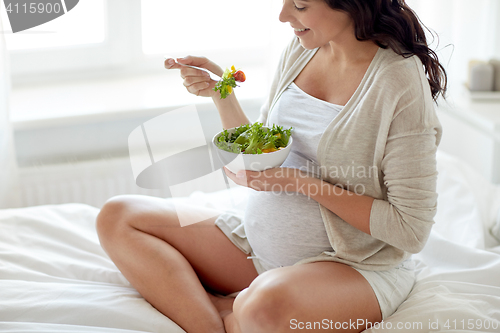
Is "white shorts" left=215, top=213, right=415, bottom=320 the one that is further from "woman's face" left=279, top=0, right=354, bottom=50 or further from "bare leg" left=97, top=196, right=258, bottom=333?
"woman's face" left=279, top=0, right=354, bottom=50

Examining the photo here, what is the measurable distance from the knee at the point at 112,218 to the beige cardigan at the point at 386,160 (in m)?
0.49

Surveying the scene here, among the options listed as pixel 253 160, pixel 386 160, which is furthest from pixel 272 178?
pixel 386 160

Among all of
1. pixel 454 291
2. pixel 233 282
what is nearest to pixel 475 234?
pixel 454 291

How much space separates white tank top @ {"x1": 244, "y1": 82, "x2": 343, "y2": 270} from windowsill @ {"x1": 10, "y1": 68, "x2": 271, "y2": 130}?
998 mm

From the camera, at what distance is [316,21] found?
3.50ft

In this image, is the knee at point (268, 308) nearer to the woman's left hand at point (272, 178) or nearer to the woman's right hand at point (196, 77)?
the woman's left hand at point (272, 178)

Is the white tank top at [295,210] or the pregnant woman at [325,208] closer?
the pregnant woman at [325,208]

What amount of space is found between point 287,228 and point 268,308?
22 cm

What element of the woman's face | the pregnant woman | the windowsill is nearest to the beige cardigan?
the pregnant woman

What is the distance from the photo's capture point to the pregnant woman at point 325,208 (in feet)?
3.31

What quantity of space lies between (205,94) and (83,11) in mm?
1152

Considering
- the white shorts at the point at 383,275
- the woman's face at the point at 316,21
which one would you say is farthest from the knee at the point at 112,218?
the woman's face at the point at 316,21

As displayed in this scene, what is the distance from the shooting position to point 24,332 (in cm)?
100

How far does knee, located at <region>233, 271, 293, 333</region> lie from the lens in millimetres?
959
